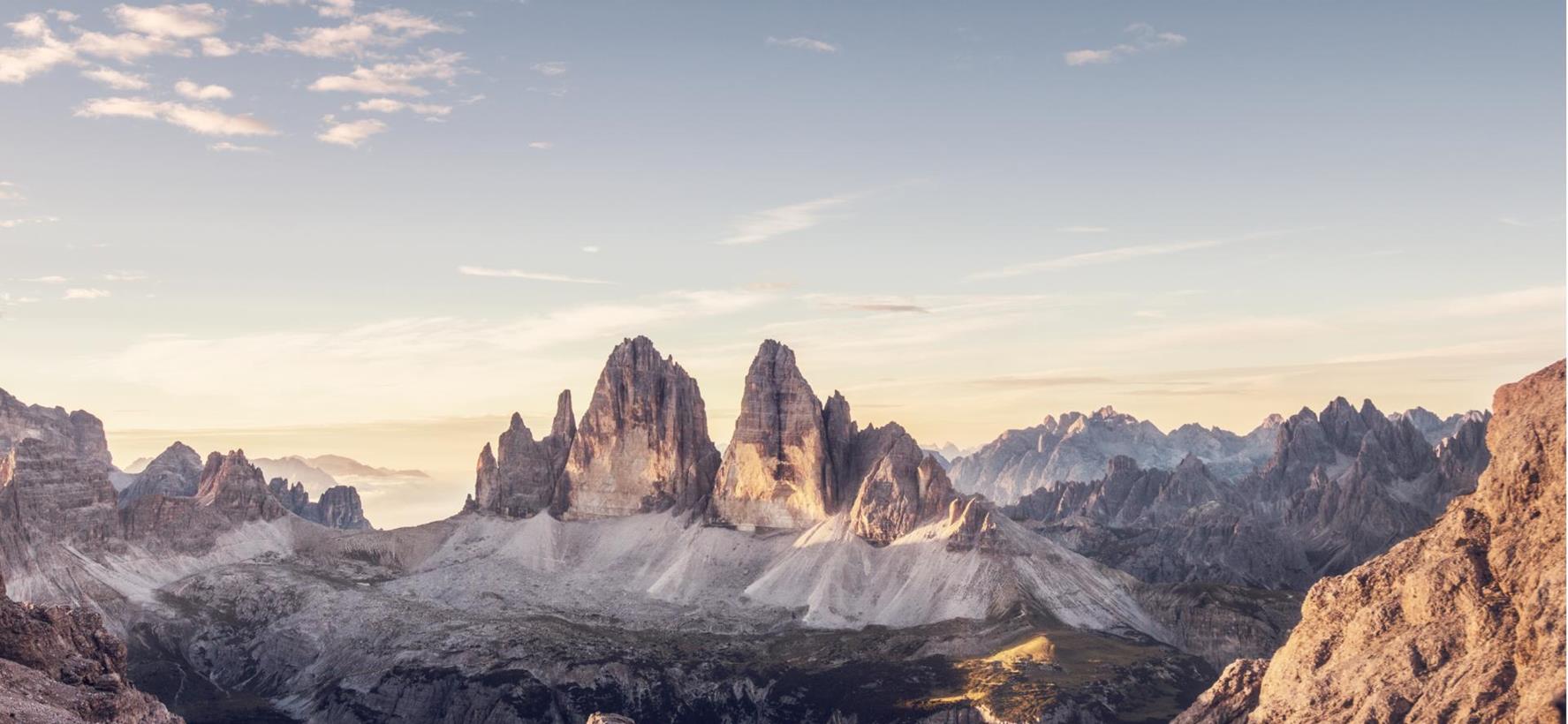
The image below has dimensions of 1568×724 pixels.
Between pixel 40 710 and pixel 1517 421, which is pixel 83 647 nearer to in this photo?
pixel 40 710

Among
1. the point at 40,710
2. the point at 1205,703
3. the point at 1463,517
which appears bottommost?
the point at 1205,703

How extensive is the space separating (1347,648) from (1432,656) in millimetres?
11367

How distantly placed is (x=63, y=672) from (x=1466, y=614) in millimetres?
135128

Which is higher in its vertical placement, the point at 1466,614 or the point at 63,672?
the point at 1466,614

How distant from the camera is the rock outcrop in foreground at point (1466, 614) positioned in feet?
439

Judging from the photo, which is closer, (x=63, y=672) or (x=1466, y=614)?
(x=1466, y=614)

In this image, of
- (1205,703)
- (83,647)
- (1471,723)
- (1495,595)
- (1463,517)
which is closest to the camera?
(1471,723)

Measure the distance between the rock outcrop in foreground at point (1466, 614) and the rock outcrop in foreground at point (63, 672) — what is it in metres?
115

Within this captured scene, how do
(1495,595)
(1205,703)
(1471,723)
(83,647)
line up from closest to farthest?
(1471,723) → (1495,595) → (83,647) → (1205,703)

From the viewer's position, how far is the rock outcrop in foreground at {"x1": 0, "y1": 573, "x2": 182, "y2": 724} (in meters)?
144

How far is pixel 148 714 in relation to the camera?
15700 cm

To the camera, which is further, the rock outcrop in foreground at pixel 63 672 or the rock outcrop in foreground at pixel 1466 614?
the rock outcrop in foreground at pixel 63 672

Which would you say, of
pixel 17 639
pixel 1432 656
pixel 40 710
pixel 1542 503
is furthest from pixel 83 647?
pixel 1542 503

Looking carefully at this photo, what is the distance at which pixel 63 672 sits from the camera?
15550 centimetres
